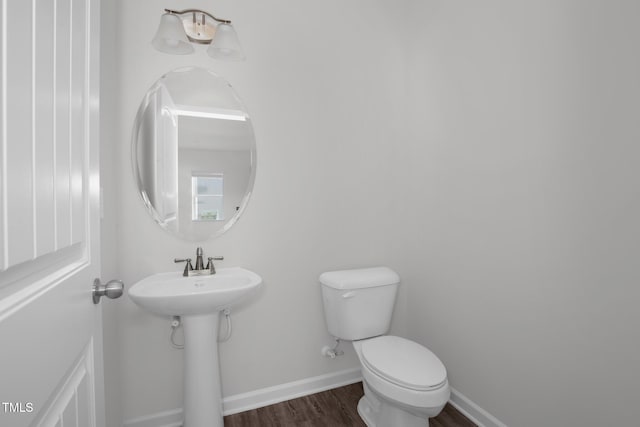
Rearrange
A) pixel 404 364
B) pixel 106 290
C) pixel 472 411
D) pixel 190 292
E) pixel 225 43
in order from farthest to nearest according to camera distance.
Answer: pixel 472 411 < pixel 225 43 < pixel 404 364 < pixel 190 292 < pixel 106 290

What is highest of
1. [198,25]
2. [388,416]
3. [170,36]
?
[198,25]

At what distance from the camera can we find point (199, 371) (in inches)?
58.2

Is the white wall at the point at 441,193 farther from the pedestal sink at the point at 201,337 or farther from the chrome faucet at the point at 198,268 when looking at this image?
the pedestal sink at the point at 201,337

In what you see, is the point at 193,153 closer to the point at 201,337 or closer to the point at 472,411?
the point at 201,337

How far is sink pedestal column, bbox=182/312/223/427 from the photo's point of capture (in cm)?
146

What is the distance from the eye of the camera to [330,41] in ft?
6.44

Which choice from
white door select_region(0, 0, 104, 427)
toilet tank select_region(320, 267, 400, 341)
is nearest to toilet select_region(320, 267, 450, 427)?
toilet tank select_region(320, 267, 400, 341)

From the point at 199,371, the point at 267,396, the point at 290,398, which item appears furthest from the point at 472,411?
the point at 199,371

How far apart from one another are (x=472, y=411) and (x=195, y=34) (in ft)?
8.08

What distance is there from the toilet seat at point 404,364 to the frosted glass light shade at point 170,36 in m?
1.75

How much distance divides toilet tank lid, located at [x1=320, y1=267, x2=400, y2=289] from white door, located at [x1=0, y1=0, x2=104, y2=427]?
1.20m

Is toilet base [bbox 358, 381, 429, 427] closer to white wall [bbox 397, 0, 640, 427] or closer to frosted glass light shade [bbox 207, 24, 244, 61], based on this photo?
white wall [bbox 397, 0, 640, 427]

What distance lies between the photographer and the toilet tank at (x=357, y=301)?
176 cm

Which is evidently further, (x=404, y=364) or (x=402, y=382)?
(x=404, y=364)
